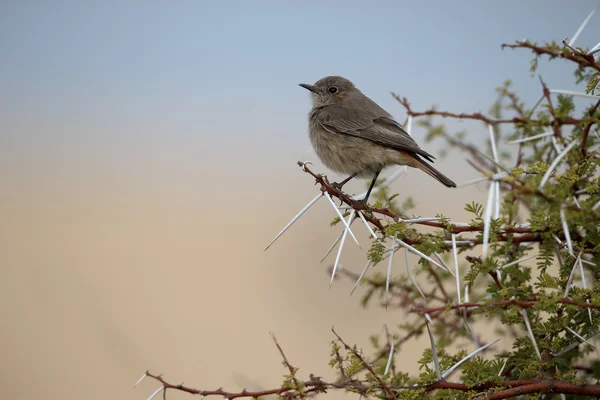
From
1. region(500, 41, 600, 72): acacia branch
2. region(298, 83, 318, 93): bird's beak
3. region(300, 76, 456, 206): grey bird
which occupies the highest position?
region(298, 83, 318, 93): bird's beak

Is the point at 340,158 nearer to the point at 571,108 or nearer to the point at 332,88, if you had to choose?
the point at 332,88

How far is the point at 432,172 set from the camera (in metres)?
4.44

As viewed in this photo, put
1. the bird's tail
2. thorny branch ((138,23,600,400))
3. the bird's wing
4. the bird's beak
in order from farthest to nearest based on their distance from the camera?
the bird's beak, the bird's wing, the bird's tail, thorny branch ((138,23,600,400))

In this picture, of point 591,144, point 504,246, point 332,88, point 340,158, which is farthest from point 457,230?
point 332,88

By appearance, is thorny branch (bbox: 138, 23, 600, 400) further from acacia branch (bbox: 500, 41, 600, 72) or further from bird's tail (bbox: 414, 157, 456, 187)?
bird's tail (bbox: 414, 157, 456, 187)

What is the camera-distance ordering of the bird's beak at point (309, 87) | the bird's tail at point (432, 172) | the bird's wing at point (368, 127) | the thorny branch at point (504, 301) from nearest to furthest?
the thorny branch at point (504, 301)
the bird's tail at point (432, 172)
the bird's wing at point (368, 127)
the bird's beak at point (309, 87)

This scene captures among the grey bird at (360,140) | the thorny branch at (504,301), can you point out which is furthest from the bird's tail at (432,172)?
the thorny branch at (504,301)

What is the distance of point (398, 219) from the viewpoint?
3.11 meters

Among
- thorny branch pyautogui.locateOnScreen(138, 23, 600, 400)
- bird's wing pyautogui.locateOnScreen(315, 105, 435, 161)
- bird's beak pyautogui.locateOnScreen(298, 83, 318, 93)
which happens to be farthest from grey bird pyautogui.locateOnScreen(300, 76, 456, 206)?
thorny branch pyautogui.locateOnScreen(138, 23, 600, 400)

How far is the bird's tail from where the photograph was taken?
421cm

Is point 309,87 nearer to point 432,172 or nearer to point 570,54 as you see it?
point 432,172

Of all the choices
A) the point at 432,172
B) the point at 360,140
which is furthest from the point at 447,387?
the point at 360,140

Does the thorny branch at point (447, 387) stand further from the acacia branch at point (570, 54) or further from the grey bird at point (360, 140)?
the grey bird at point (360, 140)

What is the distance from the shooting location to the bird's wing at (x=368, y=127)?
4.87 meters
